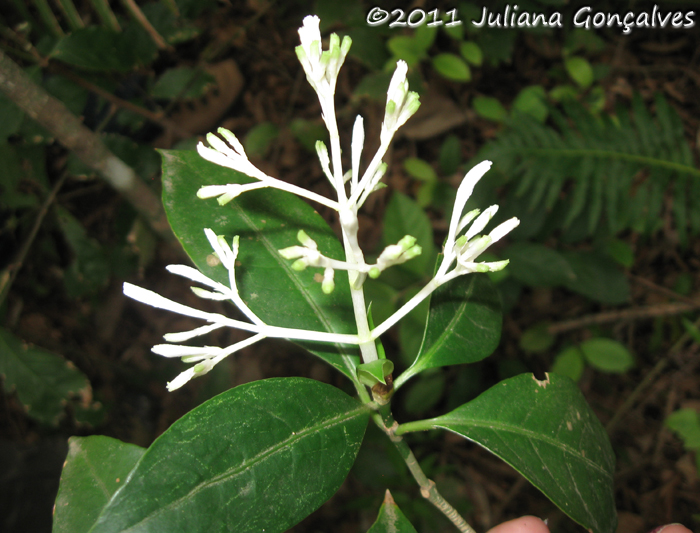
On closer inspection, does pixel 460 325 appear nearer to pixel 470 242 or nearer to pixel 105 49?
pixel 470 242

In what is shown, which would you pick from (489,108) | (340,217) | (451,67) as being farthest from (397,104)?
(489,108)

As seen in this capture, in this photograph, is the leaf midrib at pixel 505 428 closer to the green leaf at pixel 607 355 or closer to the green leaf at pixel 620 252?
the green leaf at pixel 607 355

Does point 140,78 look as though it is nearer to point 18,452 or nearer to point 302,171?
point 302,171

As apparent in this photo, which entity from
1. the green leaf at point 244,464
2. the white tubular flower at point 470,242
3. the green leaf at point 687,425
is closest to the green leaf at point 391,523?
the green leaf at point 244,464

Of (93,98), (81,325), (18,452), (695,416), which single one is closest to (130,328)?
(81,325)

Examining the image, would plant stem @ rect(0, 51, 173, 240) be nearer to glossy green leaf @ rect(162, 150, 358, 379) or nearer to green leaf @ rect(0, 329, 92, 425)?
glossy green leaf @ rect(162, 150, 358, 379)
